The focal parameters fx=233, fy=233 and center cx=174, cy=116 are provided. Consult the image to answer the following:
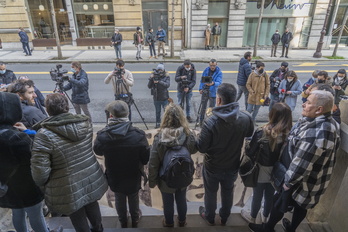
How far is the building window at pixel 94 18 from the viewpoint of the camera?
57.9 ft

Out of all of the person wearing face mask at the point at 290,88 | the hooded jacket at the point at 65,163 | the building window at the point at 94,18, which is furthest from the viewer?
the building window at the point at 94,18

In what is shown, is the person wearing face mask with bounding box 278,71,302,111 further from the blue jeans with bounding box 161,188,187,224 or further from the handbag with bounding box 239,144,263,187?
the blue jeans with bounding box 161,188,187,224

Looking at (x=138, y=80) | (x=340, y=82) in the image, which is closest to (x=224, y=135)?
(x=340, y=82)

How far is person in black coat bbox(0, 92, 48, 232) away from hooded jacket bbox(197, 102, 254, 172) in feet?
5.99

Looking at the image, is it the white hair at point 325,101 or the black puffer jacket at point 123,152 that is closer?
the white hair at point 325,101

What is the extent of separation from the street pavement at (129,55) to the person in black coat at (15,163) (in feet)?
40.2

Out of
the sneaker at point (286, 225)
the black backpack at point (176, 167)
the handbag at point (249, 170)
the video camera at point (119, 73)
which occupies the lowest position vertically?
the sneaker at point (286, 225)

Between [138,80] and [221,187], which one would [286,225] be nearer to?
[221,187]

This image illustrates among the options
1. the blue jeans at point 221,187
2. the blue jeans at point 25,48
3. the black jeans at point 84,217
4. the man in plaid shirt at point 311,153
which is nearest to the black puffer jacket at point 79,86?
the black jeans at point 84,217

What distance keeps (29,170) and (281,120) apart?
2748 mm

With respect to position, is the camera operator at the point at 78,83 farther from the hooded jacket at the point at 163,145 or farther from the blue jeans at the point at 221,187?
the blue jeans at the point at 221,187

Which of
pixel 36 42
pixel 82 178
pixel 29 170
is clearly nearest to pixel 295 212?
pixel 82 178

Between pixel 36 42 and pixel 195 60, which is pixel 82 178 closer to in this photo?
pixel 195 60

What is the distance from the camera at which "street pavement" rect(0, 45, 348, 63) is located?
1432 cm
